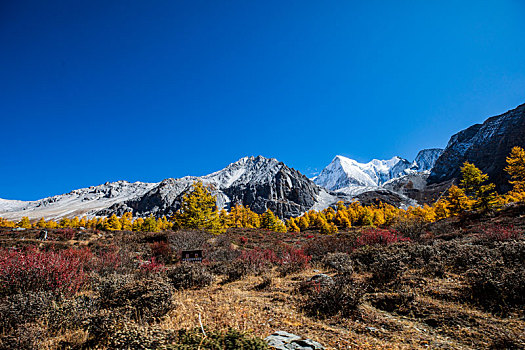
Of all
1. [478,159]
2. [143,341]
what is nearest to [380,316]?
[143,341]

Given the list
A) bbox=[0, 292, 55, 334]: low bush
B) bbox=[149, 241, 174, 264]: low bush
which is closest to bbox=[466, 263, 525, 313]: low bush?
bbox=[0, 292, 55, 334]: low bush

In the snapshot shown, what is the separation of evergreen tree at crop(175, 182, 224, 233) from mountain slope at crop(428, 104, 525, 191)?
144795 millimetres

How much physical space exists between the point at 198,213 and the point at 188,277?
14.9 meters

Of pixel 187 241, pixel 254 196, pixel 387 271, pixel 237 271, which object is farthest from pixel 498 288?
pixel 254 196

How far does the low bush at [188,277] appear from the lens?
799cm

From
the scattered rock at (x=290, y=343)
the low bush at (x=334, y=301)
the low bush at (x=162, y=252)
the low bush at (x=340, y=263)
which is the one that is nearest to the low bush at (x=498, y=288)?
the low bush at (x=334, y=301)

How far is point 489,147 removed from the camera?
148500mm

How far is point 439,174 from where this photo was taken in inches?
7323

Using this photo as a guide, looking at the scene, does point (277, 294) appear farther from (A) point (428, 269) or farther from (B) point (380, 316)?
(A) point (428, 269)

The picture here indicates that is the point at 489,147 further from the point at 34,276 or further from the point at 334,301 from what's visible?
the point at 34,276

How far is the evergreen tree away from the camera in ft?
73.3

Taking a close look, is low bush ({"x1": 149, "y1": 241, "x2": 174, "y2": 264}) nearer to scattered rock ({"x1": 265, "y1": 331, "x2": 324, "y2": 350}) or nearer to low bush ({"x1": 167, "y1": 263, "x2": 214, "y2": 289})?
low bush ({"x1": 167, "y1": 263, "x2": 214, "y2": 289})

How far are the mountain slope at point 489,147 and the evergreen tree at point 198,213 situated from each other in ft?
475

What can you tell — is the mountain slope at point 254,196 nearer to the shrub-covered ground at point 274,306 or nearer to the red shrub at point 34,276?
the shrub-covered ground at point 274,306
